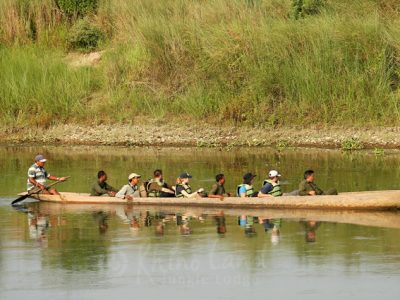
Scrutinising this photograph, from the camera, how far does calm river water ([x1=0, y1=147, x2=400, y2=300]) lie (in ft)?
64.4

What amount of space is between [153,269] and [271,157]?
1411cm

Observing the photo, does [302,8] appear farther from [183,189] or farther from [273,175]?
[273,175]

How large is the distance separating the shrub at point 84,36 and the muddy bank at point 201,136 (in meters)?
4.33

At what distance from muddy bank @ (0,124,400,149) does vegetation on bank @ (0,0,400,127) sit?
1.01 ft

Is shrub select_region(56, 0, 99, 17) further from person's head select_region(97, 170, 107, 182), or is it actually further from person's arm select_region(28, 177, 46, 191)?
person's head select_region(97, 170, 107, 182)

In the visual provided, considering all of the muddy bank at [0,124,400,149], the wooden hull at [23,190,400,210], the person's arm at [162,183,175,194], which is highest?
the muddy bank at [0,124,400,149]

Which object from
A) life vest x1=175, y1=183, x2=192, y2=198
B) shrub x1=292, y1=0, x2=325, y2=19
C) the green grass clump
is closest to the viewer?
life vest x1=175, y1=183, x2=192, y2=198

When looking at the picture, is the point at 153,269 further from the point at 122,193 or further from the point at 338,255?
the point at 122,193

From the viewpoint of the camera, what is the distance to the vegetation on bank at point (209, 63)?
3666 cm

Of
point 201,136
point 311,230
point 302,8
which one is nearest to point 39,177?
point 311,230

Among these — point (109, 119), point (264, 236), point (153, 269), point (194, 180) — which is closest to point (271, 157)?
point (194, 180)

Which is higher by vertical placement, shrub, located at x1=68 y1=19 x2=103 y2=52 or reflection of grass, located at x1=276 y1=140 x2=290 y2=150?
shrub, located at x1=68 y1=19 x2=103 y2=52

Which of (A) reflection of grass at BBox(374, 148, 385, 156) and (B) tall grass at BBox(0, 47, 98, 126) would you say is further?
(B) tall grass at BBox(0, 47, 98, 126)

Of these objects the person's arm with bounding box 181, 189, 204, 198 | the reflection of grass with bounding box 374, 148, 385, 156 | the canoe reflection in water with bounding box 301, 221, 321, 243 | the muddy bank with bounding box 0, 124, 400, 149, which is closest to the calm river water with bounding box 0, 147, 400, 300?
the canoe reflection in water with bounding box 301, 221, 321, 243
